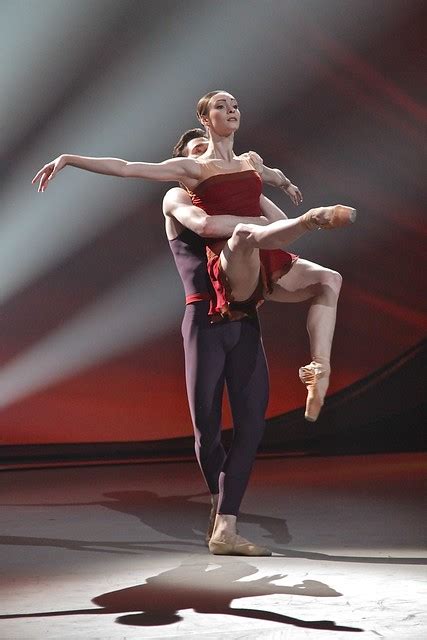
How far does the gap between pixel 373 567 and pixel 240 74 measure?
319 cm

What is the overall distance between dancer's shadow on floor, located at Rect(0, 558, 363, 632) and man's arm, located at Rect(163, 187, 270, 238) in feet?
2.63

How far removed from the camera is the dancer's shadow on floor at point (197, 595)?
1.89 m

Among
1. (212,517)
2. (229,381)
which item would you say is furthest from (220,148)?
(212,517)

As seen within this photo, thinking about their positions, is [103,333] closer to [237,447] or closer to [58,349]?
[58,349]

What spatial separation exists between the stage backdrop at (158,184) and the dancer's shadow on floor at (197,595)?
2554 millimetres

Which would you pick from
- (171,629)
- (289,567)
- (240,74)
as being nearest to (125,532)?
(289,567)

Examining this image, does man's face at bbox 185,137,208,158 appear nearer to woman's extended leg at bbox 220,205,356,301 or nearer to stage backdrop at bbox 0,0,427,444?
woman's extended leg at bbox 220,205,356,301

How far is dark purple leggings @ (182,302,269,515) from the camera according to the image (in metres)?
2.75

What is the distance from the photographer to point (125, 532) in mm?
3045

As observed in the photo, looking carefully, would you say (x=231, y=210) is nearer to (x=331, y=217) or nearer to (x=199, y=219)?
(x=199, y=219)

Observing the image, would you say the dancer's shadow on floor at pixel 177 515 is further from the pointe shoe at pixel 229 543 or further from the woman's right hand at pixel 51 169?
the woman's right hand at pixel 51 169

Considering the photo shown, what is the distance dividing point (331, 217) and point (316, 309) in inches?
19.7

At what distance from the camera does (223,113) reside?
9.00 feet

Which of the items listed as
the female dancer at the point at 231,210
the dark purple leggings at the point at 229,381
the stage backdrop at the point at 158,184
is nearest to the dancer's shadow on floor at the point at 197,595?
the dark purple leggings at the point at 229,381
